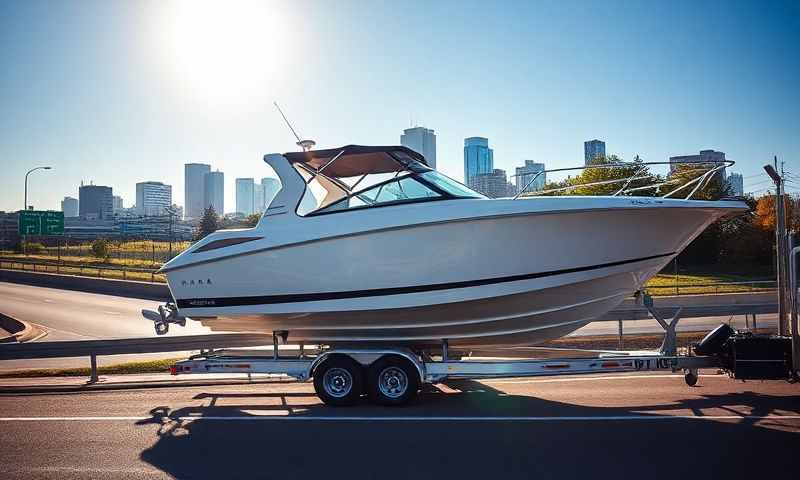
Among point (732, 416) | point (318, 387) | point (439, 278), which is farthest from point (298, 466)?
point (732, 416)

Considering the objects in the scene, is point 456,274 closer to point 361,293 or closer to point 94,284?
point 361,293

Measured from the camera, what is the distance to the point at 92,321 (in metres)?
18.9

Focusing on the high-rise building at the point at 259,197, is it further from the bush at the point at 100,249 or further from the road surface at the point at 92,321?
the bush at the point at 100,249

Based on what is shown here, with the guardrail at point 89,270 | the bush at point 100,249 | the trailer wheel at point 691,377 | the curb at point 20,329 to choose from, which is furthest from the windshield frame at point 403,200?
the bush at point 100,249

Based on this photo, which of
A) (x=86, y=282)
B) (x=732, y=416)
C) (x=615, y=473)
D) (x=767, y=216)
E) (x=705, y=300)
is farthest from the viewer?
(x=767, y=216)

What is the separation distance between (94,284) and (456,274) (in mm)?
26890

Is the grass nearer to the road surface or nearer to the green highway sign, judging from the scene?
the road surface

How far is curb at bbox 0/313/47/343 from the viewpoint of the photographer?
A: 1523cm

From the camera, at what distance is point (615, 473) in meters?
4.61

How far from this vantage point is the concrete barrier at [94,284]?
83.6 ft

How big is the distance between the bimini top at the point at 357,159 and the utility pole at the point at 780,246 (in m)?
4.54

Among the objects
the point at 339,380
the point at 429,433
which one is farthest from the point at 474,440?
the point at 339,380

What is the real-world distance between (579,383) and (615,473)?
387 cm

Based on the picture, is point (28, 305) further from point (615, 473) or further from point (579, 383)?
point (615, 473)
